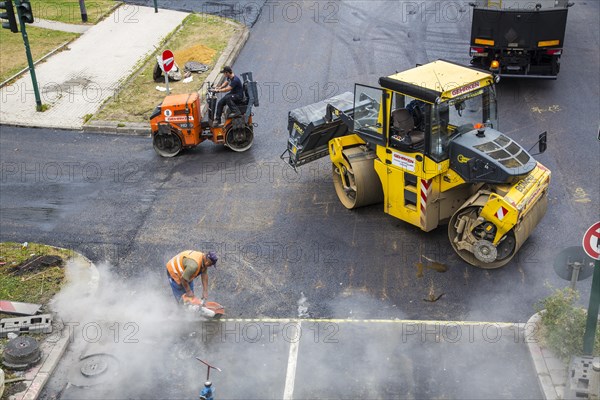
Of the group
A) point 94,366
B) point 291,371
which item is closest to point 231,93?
point 94,366

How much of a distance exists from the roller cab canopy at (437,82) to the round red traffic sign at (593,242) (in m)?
3.46

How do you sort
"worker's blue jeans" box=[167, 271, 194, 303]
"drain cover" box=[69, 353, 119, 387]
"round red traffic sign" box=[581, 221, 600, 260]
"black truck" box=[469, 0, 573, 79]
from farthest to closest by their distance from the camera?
"black truck" box=[469, 0, 573, 79] < "worker's blue jeans" box=[167, 271, 194, 303] < "drain cover" box=[69, 353, 119, 387] < "round red traffic sign" box=[581, 221, 600, 260]

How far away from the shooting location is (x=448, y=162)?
1165 centimetres

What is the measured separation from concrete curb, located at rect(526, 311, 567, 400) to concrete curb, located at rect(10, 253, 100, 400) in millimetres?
6219

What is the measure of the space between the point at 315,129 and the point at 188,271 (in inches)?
172

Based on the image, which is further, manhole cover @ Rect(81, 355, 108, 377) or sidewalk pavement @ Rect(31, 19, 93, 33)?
sidewalk pavement @ Rect(31, 19, 93, 33)

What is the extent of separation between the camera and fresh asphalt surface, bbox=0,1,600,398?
36.7 ft

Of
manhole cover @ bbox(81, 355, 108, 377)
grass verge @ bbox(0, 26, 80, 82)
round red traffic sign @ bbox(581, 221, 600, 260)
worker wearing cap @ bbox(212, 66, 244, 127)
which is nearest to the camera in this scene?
round red traffic sign @ bbox(581, 221, 600, 260)

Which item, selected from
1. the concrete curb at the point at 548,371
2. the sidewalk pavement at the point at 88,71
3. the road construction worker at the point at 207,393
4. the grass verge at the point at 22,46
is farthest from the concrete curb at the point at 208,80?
the concrete curb at the point at 548,371

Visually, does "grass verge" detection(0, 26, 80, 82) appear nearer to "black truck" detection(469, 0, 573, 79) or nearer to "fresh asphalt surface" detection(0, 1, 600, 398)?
"fresh asphalt surface" detection(0, 1, 600, 398)

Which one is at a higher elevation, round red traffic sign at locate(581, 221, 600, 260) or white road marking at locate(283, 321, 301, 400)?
round red traffic sign at locate(581, 221, 600, 260)

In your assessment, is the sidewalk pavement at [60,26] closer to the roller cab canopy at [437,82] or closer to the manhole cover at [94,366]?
the roller cab canopy at [437,82]

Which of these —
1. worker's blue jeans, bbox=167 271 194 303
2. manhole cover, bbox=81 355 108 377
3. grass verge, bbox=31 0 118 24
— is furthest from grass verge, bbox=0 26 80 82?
manhole cover, bbox=81 355 108 377

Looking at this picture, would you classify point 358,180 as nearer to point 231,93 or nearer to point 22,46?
point 231,93
